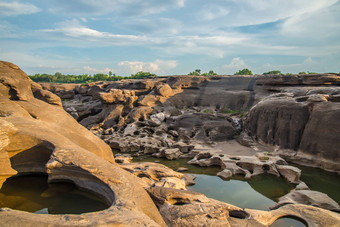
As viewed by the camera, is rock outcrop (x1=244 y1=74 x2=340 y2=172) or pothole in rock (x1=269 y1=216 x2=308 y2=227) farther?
rock outcrop (x1=244 y1=74 x2=340 y2=172)

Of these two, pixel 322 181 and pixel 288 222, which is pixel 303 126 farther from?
pixel 288 222

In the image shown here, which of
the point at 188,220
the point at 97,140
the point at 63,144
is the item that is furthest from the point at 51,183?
the point at 188,220

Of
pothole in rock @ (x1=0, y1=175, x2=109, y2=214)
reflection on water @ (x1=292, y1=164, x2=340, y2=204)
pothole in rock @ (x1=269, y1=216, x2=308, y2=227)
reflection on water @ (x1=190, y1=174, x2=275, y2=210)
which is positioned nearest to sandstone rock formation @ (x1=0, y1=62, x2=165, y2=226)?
pothole in rock @ (x1=0, y1=175, x2=109, y2=214)

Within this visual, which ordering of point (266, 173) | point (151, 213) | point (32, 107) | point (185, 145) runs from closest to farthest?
point (151, 213), point (32, 107), point (266, 173), point (185, 145)

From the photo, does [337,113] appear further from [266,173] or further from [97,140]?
[97,140]

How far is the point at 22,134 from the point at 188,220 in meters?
3.73

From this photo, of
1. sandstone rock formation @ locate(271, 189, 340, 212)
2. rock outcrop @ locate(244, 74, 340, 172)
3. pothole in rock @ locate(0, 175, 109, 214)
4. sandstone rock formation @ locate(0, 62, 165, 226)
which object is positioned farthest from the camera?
rock outcrop @ locate(244, 74, 340, 172)

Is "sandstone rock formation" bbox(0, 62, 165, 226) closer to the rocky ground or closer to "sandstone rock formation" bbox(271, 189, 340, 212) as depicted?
the rocky ground

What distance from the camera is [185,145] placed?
1040 centimetres

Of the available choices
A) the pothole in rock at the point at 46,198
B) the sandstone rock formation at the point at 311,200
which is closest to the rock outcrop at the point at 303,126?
the sandstone rock formation at the point at 311,200

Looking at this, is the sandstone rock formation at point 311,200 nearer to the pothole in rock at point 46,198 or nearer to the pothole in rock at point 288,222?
the pothole in rock at point 288,222

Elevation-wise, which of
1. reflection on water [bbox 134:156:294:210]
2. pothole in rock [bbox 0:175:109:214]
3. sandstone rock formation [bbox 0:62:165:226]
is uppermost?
sandstone rock formation [bbox 0:62:165:226]

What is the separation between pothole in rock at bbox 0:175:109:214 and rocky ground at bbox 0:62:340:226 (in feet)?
0.77

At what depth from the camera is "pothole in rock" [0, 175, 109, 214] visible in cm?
397
